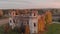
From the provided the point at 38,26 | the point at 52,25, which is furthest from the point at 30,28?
the point at 52,25

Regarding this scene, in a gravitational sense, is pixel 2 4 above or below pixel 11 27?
above

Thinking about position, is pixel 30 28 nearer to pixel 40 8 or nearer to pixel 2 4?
pixel 40 8

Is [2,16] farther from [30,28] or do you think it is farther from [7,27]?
[30,28]

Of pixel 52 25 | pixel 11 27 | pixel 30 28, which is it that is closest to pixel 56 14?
pixel 52 25

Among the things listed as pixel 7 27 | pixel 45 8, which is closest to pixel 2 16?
pixel 7 27

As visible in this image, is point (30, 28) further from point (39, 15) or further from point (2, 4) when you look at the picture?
point (2, 4)

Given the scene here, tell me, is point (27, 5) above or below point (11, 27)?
above

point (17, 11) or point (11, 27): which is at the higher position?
point (17, 11)
